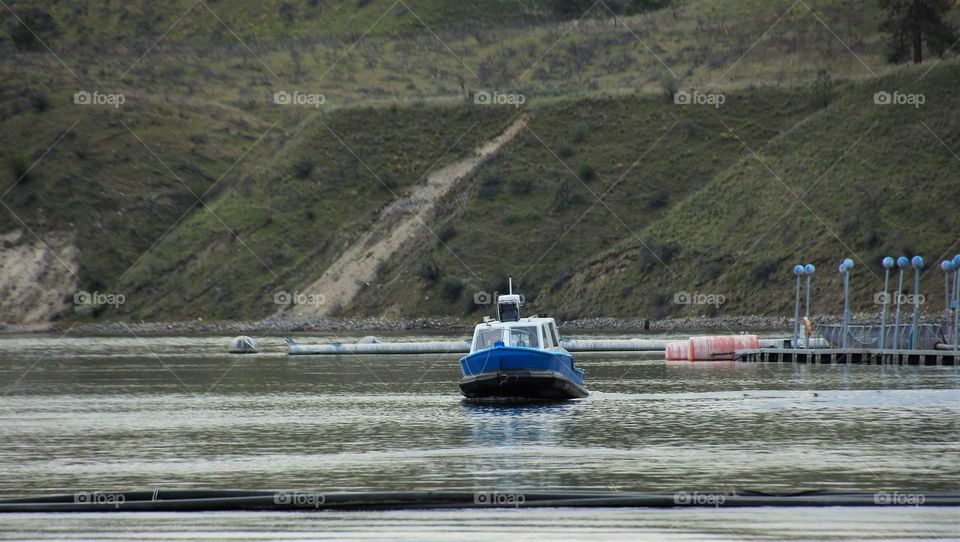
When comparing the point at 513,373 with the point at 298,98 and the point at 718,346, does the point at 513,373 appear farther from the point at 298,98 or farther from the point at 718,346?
the point at 298,98

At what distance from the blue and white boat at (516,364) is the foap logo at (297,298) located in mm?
75306

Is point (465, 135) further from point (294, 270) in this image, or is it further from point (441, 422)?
point (441, 422)

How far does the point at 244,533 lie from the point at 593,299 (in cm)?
9143

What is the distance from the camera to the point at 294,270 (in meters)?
132

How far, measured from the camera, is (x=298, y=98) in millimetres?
165125

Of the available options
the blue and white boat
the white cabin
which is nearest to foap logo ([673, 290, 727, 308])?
the blue and white boat

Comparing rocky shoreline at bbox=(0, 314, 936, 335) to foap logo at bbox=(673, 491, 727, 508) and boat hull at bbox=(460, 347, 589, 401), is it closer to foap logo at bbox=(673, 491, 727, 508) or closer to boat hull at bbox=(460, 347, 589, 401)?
boat hull at bbox=(460, 347, 589, 401)

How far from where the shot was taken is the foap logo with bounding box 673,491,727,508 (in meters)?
26.4

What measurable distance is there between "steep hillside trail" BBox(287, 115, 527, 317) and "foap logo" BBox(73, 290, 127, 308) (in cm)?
1758

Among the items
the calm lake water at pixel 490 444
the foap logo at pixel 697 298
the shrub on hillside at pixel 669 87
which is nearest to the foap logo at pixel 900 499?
the calm lake water at pixel 490 444

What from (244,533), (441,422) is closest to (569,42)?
(441,422)

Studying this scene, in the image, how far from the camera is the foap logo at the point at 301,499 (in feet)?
89.3

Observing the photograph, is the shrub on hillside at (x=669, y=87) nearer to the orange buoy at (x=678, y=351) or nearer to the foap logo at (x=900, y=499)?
the orange buoy at (x=678, y=351)

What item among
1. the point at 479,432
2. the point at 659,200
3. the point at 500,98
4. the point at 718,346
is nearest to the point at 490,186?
the point at 659,200
